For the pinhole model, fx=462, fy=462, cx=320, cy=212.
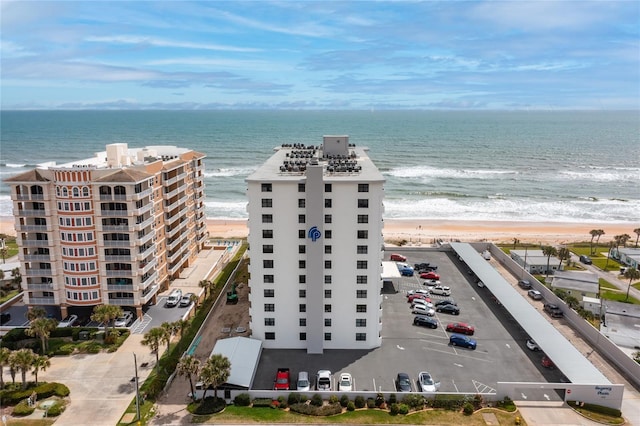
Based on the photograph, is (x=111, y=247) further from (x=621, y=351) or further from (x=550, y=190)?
(x=550, y=190)

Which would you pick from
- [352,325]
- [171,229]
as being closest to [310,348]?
[352,325]

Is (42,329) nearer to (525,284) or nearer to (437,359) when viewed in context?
(437,359)

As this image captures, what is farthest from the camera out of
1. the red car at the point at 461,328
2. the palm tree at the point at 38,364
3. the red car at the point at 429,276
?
the red car at the point at 429,276

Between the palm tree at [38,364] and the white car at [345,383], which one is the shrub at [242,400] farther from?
the palm tree at [38,364]

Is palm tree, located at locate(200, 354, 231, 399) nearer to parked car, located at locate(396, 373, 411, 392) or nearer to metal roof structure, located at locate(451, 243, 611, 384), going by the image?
parked car, located at locate(396, 373, 411, 392)

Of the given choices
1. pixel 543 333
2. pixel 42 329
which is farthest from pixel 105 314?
pixel 543 333

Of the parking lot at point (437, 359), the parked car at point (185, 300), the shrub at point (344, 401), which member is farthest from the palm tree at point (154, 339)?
the shrub at point (344, 401)

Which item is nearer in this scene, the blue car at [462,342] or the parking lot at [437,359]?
the parking lot at [437,359]
